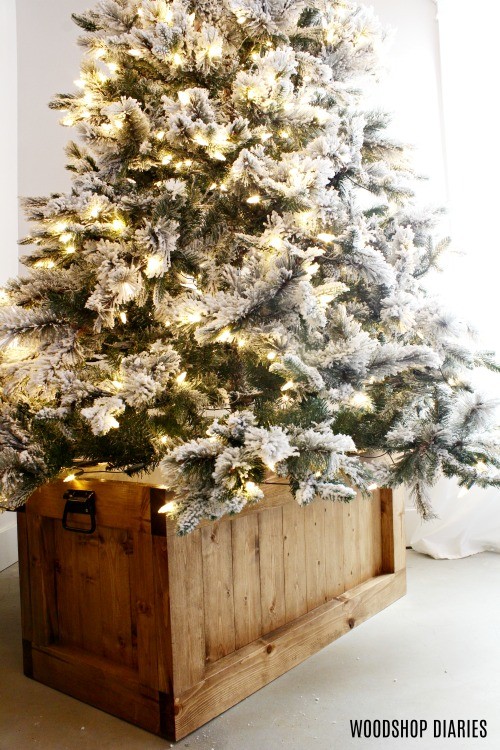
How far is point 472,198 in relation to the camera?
270 centimetres

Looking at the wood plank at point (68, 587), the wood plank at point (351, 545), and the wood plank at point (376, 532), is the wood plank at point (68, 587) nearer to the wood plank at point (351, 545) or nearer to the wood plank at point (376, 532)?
the wood plank at point (351, 545)

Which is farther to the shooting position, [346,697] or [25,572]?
[25,572]

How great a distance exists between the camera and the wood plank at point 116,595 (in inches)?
58.4

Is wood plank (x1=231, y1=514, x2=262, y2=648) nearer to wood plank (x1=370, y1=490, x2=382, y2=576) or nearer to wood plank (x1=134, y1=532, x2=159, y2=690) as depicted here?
wood plank (x1=134, y1=532, x2=159, y2=690)

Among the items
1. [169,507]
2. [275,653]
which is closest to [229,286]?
[169,507]

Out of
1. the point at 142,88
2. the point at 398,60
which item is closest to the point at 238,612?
the point at 142,88

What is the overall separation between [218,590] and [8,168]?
7.33 ft

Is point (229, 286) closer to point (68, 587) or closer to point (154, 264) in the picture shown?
point (154, 264)

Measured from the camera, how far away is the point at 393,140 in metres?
1.89

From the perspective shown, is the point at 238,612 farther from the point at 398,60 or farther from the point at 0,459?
the point at 398,60

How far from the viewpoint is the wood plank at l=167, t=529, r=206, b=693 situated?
4.55ft

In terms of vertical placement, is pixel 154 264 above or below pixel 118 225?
below

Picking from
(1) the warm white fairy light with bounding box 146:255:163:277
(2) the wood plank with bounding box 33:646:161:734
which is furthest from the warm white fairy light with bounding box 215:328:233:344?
(2) the wood plank with bounding box 33:646:161:734

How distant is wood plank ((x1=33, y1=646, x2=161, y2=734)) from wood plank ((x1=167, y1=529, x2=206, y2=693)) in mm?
104
